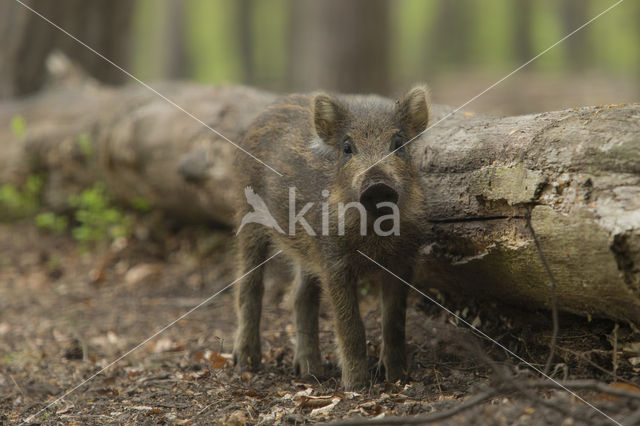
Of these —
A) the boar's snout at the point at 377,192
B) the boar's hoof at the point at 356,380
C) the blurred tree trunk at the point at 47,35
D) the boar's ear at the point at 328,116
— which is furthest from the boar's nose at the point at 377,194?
the blurred tree trunk at the point at 47,35

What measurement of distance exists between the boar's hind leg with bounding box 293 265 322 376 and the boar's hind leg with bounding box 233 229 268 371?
344 mm

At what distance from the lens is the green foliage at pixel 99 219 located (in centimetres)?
892

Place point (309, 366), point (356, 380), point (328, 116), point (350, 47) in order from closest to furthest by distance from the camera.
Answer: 1. point (356, 380)
2. point (328, 116)
3. point (309, 366)
4. point (350, 47)

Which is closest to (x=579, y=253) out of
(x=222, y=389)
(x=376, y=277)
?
(x=376, y=277)

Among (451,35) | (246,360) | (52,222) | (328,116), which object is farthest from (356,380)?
(451,35)

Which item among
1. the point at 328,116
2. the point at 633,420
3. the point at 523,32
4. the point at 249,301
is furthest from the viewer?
the point at 523,32

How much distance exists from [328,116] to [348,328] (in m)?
1.58

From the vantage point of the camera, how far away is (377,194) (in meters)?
4.22

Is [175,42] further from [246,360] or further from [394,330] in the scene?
[394,330]

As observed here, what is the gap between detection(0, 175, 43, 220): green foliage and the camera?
31.9 ft

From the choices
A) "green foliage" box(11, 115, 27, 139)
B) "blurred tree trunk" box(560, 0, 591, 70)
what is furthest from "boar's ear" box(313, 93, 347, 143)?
"blurred tree trunk" box(560, 0, 591, 70)

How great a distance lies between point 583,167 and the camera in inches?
148

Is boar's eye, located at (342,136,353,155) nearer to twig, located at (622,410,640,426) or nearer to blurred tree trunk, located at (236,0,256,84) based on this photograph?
twig, located at (622,410,640,426)

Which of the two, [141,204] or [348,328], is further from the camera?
[141,204]
